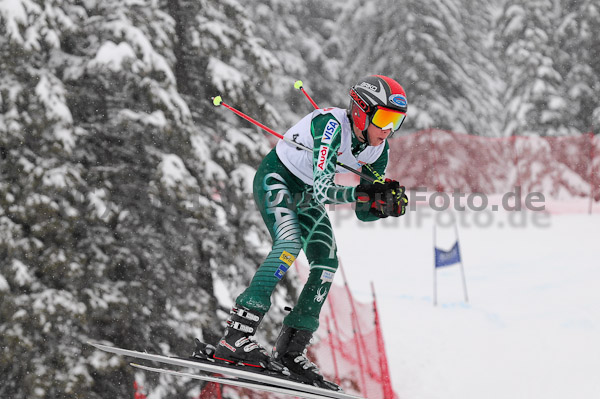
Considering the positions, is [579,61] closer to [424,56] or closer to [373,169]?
[424,56]

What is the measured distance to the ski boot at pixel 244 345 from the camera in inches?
166

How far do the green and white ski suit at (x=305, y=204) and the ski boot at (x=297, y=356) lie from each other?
0.07 m

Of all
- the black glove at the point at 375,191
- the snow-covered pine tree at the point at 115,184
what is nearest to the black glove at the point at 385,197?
the black glove at the point at 375,191

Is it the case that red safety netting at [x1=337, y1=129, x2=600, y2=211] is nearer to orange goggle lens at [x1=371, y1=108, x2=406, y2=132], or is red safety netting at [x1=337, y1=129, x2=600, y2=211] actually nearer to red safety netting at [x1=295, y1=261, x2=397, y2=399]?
red safety netting at [x1=295, y1=261, x2=397, y2=399]

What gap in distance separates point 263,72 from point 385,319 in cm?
575

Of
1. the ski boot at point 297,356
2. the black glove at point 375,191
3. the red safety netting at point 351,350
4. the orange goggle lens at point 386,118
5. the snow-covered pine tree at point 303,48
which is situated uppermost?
the orange goggle lens at point 386,118

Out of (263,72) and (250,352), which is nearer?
(250,352)

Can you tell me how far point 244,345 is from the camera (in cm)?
422

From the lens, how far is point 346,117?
432 cm

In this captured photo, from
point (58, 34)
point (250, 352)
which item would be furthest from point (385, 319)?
point (250, 352)

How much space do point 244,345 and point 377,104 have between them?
70.4 inches

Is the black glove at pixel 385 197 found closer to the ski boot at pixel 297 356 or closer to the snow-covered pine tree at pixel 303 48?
the ski boot at pixel 297 356

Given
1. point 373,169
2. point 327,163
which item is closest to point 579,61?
point 373,169

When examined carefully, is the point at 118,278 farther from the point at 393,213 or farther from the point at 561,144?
the point at 561,144
